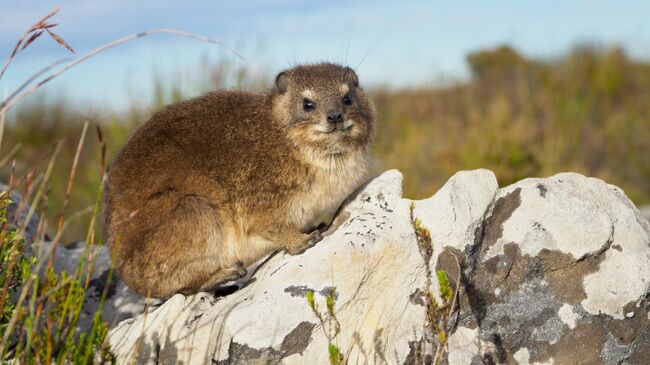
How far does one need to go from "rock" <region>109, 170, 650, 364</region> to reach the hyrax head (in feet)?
3.40

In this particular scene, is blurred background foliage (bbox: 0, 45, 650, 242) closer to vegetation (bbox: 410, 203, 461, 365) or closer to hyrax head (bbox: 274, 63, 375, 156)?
hyrax head (bbox: 274, 63, 375, 156)

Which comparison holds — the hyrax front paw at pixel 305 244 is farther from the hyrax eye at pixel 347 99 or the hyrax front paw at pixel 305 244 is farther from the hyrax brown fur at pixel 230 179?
the hyrax eye at pixel 347 99

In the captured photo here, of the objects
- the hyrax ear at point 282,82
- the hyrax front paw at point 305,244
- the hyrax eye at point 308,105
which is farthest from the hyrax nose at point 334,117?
the hyrax front paw at point 305,244

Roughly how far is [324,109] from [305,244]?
3.64ft

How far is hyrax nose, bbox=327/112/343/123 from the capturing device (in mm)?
5699

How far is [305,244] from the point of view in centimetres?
532

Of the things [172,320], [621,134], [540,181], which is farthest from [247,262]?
[621,134]

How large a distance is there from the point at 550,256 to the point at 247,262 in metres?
2.29

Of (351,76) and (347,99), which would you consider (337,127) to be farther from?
(351,76)

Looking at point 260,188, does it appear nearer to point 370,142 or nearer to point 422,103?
point 370,142

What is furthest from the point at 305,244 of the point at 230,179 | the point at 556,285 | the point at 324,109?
the point at 556,285

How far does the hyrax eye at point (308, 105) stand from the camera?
589 cm

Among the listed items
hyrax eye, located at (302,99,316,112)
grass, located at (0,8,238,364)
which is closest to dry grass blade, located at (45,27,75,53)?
grass, located at (0,8,238,364)

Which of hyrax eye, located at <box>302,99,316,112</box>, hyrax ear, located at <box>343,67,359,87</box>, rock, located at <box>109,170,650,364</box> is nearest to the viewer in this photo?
rock, located at <box>109,170,650,364</box>
